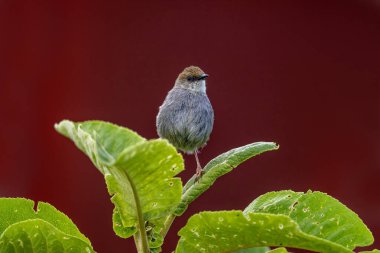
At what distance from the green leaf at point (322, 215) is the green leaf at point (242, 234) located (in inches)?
7.4

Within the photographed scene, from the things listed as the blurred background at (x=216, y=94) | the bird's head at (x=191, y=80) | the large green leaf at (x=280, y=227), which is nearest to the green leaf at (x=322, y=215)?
the large green leaf at (x=280, y=227)

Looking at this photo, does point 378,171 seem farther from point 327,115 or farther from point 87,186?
point 87,186

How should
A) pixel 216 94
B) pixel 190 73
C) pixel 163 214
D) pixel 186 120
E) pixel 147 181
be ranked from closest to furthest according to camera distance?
pixel 147 181, pixel 163 214, pixel 186 120, pixel 190 73, pixel 216 94

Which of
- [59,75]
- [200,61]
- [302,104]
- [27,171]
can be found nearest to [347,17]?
[302,104]

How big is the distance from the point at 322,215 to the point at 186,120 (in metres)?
1.25

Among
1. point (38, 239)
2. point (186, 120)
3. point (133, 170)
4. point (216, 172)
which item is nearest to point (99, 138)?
point (133, 170)

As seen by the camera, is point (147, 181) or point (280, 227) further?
point (147, 181)

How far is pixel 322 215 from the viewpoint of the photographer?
142cm

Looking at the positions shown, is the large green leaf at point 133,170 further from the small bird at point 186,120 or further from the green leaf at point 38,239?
the small bird at point 186,120

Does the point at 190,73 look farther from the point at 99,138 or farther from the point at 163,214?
the point at 99,138

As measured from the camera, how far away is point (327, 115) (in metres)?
4.82

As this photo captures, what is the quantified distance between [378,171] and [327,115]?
520 millimetres

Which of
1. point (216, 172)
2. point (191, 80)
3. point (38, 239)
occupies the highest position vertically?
point (191, 80)

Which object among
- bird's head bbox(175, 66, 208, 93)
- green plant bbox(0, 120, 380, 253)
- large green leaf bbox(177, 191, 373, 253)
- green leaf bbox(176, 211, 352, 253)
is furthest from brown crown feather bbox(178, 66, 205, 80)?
green leaf bbox(176, 211, 352, 253)
